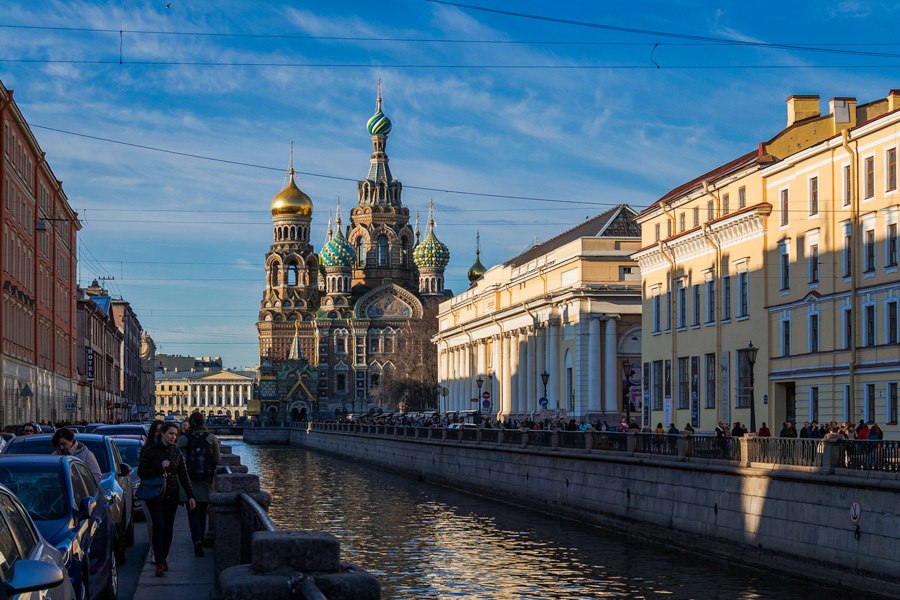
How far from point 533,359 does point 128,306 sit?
7913cm

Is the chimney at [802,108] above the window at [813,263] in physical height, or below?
above

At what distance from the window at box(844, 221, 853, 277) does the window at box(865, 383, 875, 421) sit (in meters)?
3.33

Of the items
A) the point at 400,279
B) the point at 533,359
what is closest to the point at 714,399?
the point at 533,359

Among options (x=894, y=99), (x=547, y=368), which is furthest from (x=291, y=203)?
(x=894, y=99)

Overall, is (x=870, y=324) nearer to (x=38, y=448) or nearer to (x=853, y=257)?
(x=853, y=257)

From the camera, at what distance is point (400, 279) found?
190 metres

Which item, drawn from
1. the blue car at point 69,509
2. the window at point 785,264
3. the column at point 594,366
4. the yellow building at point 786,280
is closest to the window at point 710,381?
the yellow building at point 786,280

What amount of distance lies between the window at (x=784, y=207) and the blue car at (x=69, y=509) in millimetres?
34366

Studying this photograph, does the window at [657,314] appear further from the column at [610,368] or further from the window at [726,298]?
the column at [610,368]

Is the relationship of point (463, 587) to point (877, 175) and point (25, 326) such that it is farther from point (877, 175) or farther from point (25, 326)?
point (25, 326)

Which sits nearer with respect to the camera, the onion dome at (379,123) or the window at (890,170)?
the window at (890,170)

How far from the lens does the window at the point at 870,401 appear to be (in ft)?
130

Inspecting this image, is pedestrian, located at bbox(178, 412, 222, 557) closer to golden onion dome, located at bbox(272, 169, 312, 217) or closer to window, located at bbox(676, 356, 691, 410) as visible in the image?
window, located at bbox(676, 356, 691, 410)

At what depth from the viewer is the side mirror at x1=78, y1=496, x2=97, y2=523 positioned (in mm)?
12719
